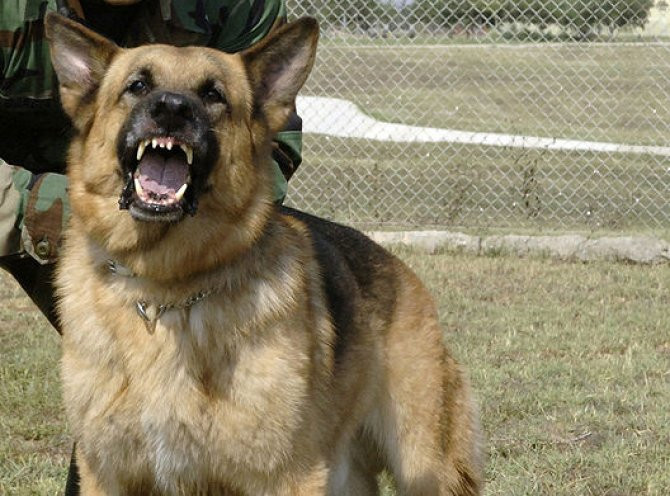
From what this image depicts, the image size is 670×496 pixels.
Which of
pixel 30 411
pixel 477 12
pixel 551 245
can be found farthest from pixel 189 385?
pixel 477 12

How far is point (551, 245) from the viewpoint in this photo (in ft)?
31.2

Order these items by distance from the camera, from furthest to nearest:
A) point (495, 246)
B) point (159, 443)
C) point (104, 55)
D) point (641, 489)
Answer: point (495, 246) < point (641, 489) < point (104, 55) < point (159, 443)

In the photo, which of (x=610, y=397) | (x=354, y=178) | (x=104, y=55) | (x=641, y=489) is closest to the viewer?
(x=104, y=55)

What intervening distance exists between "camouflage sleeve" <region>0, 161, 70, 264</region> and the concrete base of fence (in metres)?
5.83

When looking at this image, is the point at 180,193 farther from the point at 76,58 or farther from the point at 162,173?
the point at 76,58

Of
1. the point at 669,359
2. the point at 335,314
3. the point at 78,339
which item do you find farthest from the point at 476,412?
the point at 669,359

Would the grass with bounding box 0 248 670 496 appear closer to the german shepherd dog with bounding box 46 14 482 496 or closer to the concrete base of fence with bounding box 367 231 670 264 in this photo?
the concrete base of fence with bounding box 367 231 670 264

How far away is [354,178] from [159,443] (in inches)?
351

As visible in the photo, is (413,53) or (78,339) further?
(413,53)

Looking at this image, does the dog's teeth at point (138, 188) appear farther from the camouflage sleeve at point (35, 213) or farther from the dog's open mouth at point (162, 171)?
the camouflage sleeve at point (35, 213)

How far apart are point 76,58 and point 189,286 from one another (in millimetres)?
759

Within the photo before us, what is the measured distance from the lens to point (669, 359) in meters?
6.67

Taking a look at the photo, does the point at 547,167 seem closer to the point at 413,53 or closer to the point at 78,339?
the point at 413,53

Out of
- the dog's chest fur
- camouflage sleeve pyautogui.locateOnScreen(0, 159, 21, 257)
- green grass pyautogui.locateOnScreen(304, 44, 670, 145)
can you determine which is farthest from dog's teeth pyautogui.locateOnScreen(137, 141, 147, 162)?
green grass pyautogui.locateOnScreen(304, 44, 670, 145)
